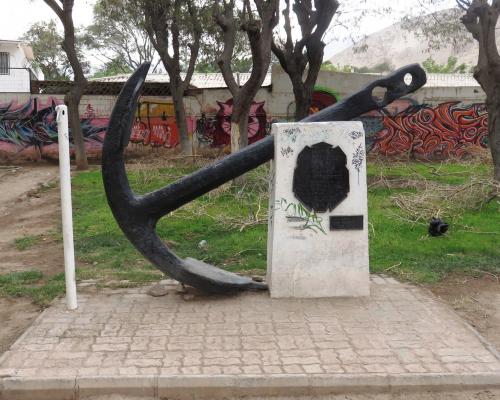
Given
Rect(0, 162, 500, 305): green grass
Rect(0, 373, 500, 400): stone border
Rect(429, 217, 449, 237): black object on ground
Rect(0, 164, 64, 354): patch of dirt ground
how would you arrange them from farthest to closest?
Rect(429, 217, 449, 237): black object on ground
Rect(0, 162, 500, 305): green grass
Rect(0, 164, 64, 354): patch of dirt ground
Rect(0, 373, 500, 400): stone border

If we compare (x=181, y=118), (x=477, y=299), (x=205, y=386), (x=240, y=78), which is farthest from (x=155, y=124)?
(x=205, y=386)

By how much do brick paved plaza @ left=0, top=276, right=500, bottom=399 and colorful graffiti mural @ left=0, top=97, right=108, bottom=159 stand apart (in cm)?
1537

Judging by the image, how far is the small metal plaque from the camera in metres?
4.79

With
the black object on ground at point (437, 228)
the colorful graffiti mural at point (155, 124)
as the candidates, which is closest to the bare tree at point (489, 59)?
the black object on ground at point (437, 228)

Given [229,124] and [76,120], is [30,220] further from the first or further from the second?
[229,124]

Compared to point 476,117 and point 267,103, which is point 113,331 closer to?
point 267,103

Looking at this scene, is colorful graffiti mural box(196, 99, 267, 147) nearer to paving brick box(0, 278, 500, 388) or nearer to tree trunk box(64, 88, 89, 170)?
tree trunk box(64, 88, 89, 170)

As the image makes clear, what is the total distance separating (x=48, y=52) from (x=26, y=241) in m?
30.2

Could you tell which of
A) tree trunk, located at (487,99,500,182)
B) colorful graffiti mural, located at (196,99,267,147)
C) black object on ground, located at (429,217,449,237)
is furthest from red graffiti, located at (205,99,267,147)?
black object on ground, located at (429,217,449,237)

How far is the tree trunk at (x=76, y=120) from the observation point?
15398 millimetres

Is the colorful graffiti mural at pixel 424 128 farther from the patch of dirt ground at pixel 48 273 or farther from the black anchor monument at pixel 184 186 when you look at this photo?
the black anchor monument at pixel 184 186

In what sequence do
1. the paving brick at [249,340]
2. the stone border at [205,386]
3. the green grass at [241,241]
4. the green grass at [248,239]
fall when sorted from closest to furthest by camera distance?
the stone border at [205,386] → the paving brick at [249,340] → the green grass at [241,241] → the green grass at [248,239]

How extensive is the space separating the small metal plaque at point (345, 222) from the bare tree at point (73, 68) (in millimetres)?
12176

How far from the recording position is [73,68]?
15141 millimetres
